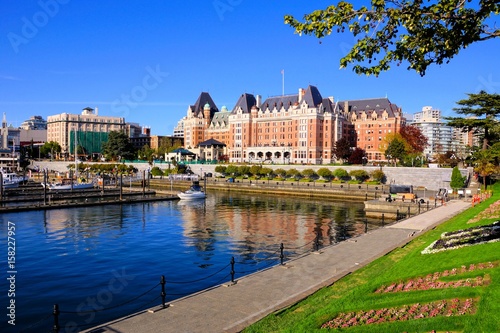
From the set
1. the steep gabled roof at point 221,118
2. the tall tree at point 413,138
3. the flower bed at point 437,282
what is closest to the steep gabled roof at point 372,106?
the tall tree at point 413,138

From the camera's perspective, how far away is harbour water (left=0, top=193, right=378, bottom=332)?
1850 cm

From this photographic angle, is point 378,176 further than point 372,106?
No

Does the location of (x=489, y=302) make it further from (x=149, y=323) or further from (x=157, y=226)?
(x=157, y=226)

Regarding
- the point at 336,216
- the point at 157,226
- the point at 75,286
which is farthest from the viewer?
the point at 336,216

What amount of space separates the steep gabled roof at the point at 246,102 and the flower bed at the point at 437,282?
130m

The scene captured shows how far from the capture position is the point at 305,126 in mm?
124062

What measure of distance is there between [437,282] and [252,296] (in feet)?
20.6

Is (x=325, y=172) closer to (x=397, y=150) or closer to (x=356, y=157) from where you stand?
(x=356, y=157)

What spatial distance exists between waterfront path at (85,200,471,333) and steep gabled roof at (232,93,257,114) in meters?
121

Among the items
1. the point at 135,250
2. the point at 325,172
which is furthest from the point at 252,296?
the point at 325,172

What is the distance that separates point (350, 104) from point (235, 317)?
135064 mm

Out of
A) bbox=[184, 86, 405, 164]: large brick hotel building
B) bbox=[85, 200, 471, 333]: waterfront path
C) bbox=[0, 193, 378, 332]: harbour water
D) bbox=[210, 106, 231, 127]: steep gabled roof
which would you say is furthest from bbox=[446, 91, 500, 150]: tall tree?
bbox=[210, 106, 231, 127]: steep gabled roof

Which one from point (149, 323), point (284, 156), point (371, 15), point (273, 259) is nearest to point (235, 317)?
point (149, 323)

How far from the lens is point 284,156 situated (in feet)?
425
